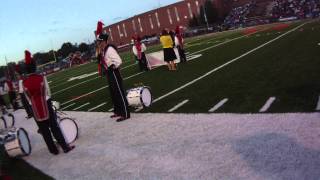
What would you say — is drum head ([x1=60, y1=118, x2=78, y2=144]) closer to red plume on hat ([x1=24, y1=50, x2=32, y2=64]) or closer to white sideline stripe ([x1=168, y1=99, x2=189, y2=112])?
red plume on hat ([x1=24, y1=50, x2=32, y2=64])

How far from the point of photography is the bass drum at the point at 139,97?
10250mm

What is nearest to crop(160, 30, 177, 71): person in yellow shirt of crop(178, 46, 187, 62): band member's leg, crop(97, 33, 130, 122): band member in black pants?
crop(178, 46, 187, 62): band member's leg

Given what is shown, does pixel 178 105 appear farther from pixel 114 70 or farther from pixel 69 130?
pixel 69 130

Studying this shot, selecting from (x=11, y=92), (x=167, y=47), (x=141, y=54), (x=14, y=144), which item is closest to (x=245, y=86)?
(x=14, y=144)

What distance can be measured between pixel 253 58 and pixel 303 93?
7.42 m

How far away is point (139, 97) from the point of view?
33.5 feet

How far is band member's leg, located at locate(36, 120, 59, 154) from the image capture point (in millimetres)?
7953

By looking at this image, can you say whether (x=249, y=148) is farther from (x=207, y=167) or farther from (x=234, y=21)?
(x=234, y=21)

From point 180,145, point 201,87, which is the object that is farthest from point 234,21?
point 180,145

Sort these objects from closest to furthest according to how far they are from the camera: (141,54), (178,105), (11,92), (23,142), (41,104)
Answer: (41,104), (23,142), (178,105), (11,92), (141,54)

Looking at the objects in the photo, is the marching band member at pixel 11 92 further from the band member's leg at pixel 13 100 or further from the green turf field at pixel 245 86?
the green turf field at pixel 245 86

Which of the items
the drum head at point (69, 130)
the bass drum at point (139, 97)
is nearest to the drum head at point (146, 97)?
the bass drum at point (139, 97)

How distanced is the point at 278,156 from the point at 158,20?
8881cm

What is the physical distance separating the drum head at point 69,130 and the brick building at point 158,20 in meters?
70.1
